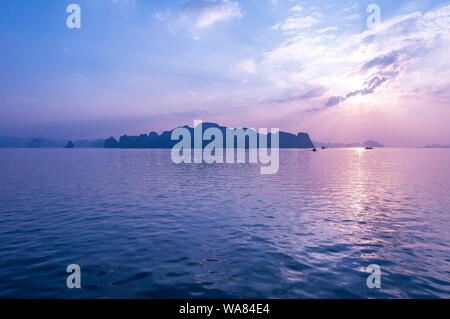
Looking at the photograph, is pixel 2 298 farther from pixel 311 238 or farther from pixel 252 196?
pixel 252 196

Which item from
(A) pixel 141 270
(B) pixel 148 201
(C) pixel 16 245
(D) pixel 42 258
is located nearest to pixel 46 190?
(B) pixel 148 201

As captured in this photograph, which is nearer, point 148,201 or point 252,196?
point 148,201

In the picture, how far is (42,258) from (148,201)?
1634cm

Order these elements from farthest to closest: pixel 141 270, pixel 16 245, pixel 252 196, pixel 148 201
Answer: pixel 252 196 → pixel 148 201 → pixel 16 245 → pixel 141 270

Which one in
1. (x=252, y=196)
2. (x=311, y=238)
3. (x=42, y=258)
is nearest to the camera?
(x=42, y=258)

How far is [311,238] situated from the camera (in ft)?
59.6
